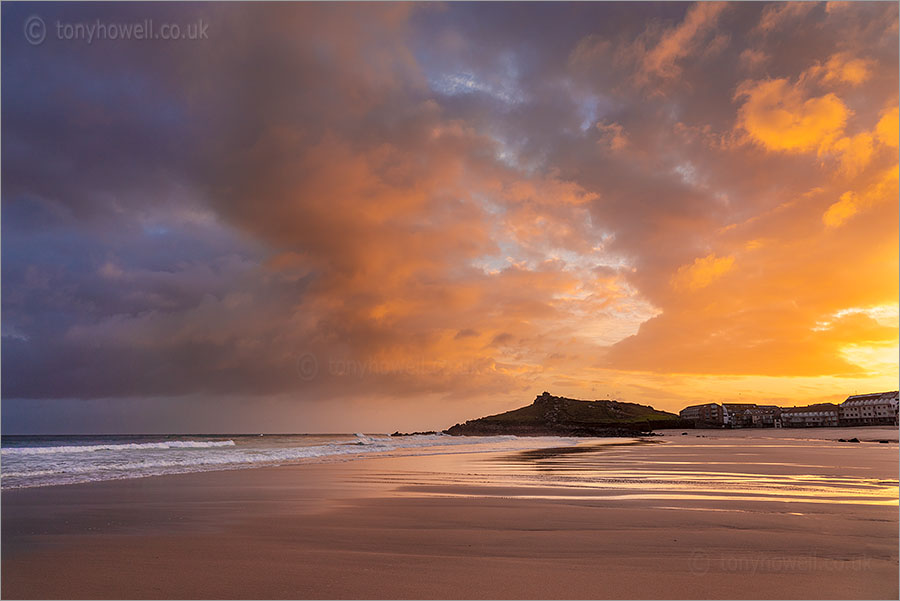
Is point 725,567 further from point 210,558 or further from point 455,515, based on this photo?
point 210,558

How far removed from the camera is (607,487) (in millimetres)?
14914

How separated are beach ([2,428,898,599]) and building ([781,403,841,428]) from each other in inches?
6787

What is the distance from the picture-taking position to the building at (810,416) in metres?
157

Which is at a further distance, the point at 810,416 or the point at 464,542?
the point at 810,416

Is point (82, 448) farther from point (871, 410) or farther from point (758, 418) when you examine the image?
point (871, 410)

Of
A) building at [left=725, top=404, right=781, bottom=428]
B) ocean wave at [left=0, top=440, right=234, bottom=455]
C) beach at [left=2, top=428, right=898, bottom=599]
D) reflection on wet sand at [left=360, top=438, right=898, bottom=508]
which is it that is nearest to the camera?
beach at [left=2, top=428, right=898, bottom=599]

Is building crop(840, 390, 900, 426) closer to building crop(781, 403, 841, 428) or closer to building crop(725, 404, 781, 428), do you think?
building crop(781, 403, 841, 428)

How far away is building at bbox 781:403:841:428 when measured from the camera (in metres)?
157

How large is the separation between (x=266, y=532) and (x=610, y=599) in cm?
621

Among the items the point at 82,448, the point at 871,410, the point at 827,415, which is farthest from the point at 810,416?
the point at 82,448

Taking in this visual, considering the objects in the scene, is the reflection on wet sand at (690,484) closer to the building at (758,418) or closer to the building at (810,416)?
the building at (758,418)

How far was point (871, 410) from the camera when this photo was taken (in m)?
159

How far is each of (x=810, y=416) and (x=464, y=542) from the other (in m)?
190

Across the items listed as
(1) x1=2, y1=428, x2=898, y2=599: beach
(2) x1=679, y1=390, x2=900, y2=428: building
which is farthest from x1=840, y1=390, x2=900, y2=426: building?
(1) x1=2, y1=428, x2=898, y2=599: beach
